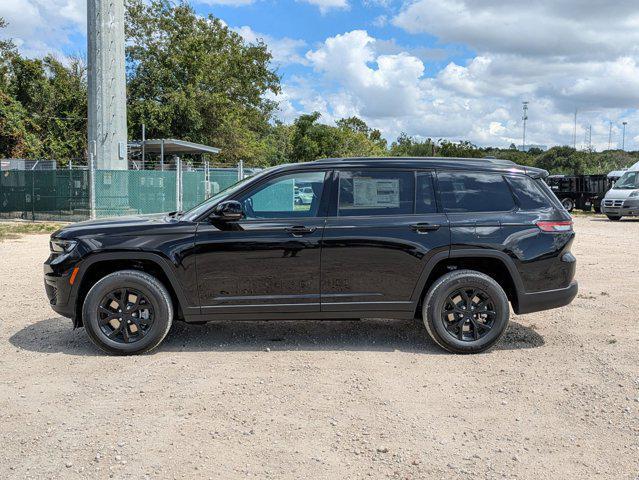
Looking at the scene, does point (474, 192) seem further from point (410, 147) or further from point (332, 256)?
point (410, 147)

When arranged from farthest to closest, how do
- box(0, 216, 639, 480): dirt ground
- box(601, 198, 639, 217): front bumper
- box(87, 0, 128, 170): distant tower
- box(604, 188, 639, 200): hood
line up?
box(604, 188, 639, 200): hood < box(601, 198, 639, 217): front bumper < box(87, 0, 128, 170): distant tower < box(0, 216, 639, 480): dirt ground

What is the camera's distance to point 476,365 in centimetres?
523

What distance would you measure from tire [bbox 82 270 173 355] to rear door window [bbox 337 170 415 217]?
1824 millimetres

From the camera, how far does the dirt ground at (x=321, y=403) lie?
3482 mm

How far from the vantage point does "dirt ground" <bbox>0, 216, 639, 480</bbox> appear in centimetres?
348

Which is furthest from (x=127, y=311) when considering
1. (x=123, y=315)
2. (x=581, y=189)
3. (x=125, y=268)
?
(x=581, y=189)

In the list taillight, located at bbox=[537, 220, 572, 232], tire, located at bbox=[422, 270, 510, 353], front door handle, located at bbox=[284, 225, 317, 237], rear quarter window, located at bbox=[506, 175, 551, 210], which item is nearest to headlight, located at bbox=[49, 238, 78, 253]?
front door handle, located at bbox=[284, 225, 317, 237]

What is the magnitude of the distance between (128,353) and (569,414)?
3.63 metres

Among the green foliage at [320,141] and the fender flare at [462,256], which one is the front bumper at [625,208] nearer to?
the fender flare at [462,256]

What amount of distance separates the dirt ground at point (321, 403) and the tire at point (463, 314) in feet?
0.50

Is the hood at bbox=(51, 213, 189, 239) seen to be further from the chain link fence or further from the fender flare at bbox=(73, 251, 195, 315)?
the chain link fence

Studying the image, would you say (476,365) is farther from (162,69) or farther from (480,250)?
(162,69)

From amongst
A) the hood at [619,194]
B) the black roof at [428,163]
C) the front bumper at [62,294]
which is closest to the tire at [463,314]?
the black roof at [428,163]

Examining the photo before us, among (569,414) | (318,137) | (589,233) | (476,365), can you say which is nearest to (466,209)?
(476,365)
